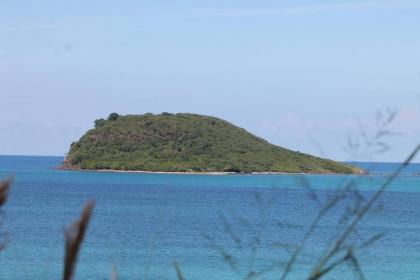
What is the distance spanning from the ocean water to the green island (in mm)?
53651

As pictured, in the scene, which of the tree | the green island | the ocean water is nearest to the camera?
the ocean water

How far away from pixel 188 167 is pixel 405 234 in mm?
104750

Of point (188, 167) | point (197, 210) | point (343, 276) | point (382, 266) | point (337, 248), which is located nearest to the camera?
point (337, 248)

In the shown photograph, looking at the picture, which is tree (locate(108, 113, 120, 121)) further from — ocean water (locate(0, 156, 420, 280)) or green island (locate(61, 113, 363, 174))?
ocean water (locate(0, 156, 420, 280))

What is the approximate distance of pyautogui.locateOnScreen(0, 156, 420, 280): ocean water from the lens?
2.04 m

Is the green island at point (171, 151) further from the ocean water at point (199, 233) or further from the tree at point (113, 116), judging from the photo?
the ocean water at point (199, 233)

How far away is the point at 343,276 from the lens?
31.5 meters

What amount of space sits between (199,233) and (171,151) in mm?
159675

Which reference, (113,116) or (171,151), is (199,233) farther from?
(113,116)

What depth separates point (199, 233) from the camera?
11.0 feet

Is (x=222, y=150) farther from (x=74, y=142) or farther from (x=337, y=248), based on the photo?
(x=337, y=248)

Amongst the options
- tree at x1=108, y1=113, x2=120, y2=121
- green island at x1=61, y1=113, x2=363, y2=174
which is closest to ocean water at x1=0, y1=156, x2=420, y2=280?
green island at x1=61, y1=113, x2=363, y2=174

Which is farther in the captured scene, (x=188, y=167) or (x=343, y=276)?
(x=188, y=167)

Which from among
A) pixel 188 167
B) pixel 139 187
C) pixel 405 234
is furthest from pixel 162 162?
pixel 405 234
